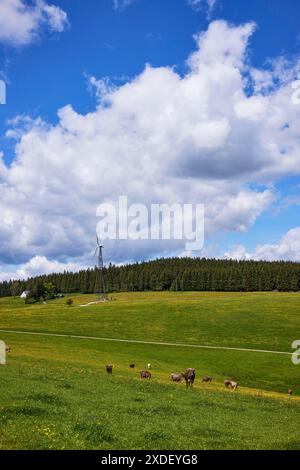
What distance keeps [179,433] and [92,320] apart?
95.7 meters

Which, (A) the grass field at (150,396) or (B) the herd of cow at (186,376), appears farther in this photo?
(B) the herd of cow at (186,376)

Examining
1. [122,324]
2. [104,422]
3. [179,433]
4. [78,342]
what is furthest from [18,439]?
[122,324]

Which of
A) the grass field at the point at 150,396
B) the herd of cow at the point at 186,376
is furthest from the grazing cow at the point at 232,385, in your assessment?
the grass field at the point at 150,396

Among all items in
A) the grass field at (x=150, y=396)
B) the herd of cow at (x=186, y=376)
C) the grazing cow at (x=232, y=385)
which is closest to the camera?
the grass field at (x=150, y=396)

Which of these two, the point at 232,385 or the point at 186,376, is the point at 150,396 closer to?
the point at 186,376

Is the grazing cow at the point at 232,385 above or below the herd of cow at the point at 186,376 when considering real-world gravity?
below

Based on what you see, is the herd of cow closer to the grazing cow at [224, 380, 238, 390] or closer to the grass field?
the grazing cow at [224, 380, 238, 390]

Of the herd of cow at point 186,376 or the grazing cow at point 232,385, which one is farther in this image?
the grazing cow at point 232,385

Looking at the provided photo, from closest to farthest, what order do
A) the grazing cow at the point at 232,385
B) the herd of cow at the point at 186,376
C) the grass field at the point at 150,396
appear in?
the grass field at the point at 150,396 → the herd of cow at the point at 186,376 → the grazing cow at the point at 232,385

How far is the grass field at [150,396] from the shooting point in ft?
58.7

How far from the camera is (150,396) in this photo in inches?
1208

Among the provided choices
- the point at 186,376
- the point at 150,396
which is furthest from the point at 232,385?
the point at 150,396

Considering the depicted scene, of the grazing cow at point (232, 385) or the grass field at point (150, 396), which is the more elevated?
the grass field at point (150, 396)

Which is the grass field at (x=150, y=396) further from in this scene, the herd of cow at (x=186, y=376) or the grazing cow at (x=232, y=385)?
the herd of cow at (x=186, y=376)
